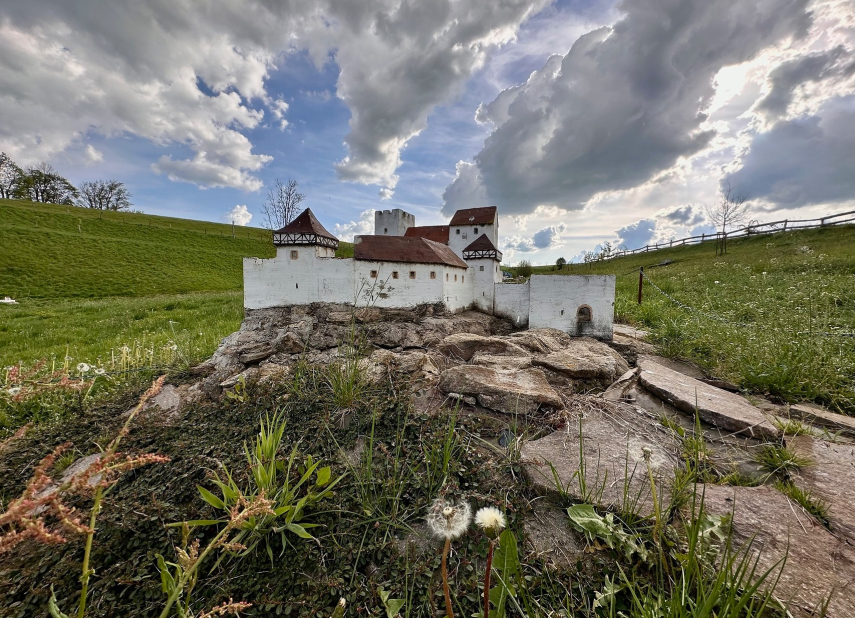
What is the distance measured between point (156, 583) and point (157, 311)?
19.8 meters

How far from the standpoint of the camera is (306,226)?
1152 cm

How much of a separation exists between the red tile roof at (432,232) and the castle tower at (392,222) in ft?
2.12

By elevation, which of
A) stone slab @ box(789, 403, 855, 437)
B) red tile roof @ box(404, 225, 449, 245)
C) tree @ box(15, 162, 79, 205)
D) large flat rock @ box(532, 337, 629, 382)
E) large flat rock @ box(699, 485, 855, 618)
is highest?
tree @ box(15, 162, 79, 205)

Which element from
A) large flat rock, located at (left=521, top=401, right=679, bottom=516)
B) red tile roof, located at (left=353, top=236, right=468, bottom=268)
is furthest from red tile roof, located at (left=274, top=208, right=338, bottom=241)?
large flat rock, located at (left=521, top=401, right=679, bottom=516)

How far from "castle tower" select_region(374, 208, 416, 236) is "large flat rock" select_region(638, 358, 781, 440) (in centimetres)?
2293

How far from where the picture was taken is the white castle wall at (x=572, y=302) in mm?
8656

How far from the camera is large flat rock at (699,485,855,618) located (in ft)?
6.74

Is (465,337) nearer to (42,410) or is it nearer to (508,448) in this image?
(508,448)

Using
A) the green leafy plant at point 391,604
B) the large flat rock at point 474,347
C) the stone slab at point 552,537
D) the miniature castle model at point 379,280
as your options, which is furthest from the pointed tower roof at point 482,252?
the green leafy plant at point 391,604

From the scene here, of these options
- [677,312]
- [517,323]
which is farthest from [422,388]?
[677,312]

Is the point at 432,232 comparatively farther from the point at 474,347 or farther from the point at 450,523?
the point at 450,523

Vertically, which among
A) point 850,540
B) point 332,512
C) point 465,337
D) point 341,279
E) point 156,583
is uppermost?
point 341,279

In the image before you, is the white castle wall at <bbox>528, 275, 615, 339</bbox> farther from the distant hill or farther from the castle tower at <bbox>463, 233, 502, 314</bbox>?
the distant hill

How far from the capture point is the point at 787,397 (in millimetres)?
4598
